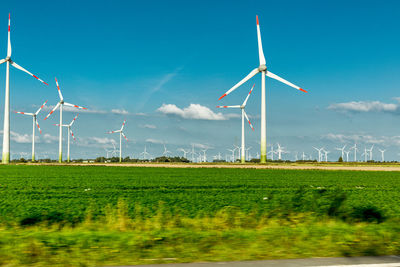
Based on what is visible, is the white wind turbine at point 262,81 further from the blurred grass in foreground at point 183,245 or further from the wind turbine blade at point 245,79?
the blurred grass in foreground at point 183,245

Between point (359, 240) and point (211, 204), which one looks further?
point (211, 204)

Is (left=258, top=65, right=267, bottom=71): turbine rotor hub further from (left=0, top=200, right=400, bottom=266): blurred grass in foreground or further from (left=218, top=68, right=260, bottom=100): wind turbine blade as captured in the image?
(left=0, top=200, right=400, bottom=266): blurred grass in foreground

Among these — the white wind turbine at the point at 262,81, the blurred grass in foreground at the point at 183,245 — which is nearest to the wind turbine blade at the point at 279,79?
the white wind turbine at the point at 262,81

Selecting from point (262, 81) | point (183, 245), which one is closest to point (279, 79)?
point (262, 81)

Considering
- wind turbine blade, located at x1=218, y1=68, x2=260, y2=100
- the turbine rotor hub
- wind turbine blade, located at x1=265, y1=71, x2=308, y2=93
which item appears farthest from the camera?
the turbine rotor hub

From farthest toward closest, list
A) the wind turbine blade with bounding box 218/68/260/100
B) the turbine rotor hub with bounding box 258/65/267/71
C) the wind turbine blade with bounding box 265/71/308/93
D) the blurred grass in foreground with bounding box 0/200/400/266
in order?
the turbine rotor hub with bounding box 258/65/267/71, the wind turbine blade with bounding box 218/68/260/100, the wind turbine blade with bounding box 265/71/308/93, the blurred grass in foreground with bounding box 0/200/400/266

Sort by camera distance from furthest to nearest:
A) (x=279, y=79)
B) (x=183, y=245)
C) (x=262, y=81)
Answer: (x=262, y=81)
(x=279, y=79)
(x=183, y=245)

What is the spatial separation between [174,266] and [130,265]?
2.97 ft

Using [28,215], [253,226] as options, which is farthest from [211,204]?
[28,215]

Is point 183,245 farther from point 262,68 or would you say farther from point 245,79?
point 262,68

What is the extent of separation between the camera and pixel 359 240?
406 inches

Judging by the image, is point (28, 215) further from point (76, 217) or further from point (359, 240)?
point (359, 240)

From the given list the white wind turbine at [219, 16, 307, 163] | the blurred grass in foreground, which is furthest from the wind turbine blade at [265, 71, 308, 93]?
the blurred grass in foreground

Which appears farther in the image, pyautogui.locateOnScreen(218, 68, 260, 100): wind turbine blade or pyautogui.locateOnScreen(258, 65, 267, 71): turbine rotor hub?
pyautogui.locateOnScreen(258, 65, 267, 71): turbine rotor hub
